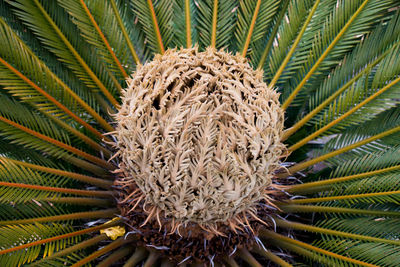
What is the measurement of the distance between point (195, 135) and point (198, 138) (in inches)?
0.9

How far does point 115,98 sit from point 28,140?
808mm

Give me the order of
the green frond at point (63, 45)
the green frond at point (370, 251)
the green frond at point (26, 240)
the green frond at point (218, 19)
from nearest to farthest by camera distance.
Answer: the green frond at point (26, 240)
the green frond at point (370, 251)
the green frond at point (63, 45)
the green frond at point (218, 19)

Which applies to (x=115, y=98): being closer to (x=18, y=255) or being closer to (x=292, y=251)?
(x=18, y=255)

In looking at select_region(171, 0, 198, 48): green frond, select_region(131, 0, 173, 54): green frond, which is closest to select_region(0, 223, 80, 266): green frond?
select_region(131, 0, 173, 54): green frond

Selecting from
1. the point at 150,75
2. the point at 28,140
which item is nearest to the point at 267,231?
the point at 150,75

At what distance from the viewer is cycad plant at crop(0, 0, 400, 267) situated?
1751 millimetres

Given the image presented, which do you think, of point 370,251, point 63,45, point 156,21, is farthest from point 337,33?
point 63,45

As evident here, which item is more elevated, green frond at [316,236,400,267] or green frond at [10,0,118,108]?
green frond at [10,0,118,108]

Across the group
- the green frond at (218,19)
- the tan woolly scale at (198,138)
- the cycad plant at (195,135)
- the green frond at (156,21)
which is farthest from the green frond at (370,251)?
the green frond at (156,21)

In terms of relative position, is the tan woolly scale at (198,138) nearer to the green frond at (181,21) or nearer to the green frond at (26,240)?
the green frond at (26,240)

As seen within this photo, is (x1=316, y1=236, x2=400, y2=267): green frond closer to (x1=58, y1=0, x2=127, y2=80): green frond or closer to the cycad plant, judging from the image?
the cycad plant

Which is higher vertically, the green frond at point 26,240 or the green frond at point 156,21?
the green frond at point 156,21

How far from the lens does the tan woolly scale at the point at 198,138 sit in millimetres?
1691

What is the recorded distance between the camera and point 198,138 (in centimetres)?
169
